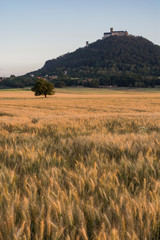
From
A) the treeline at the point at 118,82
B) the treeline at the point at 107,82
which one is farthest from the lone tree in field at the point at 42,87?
the treeline at the point at 118,82

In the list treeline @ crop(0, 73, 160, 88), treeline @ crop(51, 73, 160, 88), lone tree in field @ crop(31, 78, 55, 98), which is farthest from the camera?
treeline @ crop(0, 73, 160, 88)

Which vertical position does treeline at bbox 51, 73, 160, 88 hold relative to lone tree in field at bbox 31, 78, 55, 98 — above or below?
above

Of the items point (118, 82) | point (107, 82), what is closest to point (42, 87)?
point (107, 82)

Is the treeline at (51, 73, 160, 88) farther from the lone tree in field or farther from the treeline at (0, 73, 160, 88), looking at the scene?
the lone tree in field

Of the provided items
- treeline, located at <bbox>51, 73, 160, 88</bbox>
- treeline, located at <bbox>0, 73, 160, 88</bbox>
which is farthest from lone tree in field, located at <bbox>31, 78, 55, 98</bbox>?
treeline, located at <bbox>51, 73, 160, 88</bbox>

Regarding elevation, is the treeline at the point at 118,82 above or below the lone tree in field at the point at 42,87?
above

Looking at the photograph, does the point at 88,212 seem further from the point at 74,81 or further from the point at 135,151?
the point at 74,81

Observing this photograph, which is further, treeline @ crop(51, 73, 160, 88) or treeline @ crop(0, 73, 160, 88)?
treeline @ crop(0, 73, 160, 88)

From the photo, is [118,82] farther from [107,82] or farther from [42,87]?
[42,87]

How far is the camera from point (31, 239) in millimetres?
1211

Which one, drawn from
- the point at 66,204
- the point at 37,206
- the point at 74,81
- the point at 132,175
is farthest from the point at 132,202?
the point at 74,81

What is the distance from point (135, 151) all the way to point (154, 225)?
184 cm

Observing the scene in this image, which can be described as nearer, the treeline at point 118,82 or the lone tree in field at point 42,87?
the lone tree in field at point 42,87

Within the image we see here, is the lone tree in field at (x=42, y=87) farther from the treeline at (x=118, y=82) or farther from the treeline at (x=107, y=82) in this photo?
the treeline at (x=118, y=82)
